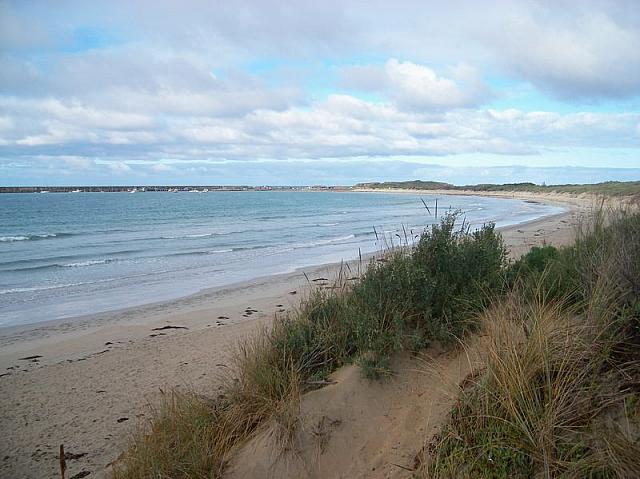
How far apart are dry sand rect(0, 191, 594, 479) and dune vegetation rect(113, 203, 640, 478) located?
38 cm

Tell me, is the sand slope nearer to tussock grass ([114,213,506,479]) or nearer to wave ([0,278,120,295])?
tussock grass ([114,213,506,479])

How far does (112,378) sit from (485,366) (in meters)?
5.49

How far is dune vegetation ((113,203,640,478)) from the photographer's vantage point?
10.7 feet

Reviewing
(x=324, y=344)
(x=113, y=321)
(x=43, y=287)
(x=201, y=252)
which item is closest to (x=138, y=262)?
(x=201, y=252)

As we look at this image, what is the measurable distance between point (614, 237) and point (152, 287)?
508 inches

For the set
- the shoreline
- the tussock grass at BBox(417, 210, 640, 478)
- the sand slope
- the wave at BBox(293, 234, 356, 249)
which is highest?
the tussock grass at BBox(417, 210, 640, 478)

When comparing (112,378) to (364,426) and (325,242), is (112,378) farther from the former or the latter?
(325,242)

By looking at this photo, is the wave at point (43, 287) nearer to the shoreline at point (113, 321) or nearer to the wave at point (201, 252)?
the shoreline at point (113, 321)

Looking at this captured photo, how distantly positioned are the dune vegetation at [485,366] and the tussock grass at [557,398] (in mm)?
11

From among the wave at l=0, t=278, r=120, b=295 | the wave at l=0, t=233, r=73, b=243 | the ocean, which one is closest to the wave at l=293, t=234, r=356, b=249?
the ocean

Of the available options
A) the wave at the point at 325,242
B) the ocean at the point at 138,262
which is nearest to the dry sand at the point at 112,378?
the ocean at the point at 138,262

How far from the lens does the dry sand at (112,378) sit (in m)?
4.58

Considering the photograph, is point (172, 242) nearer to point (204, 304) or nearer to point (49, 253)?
point (49, 253)

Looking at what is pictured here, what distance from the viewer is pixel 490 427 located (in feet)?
11.3
